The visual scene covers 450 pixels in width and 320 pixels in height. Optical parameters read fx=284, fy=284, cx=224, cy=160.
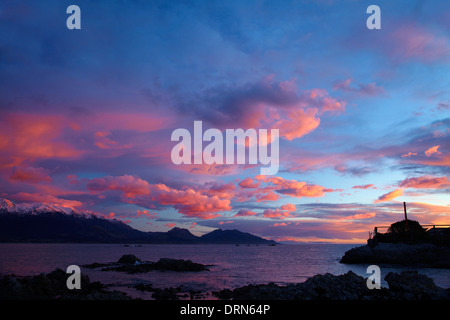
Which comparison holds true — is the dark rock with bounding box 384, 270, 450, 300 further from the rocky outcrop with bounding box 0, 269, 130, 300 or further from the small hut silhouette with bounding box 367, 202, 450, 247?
the small hut silhouette with bounding box 367, 202, 450, 247

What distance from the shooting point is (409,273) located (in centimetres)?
2330

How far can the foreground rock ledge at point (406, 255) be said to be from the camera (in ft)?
215

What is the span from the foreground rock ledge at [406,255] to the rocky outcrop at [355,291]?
5213 cm

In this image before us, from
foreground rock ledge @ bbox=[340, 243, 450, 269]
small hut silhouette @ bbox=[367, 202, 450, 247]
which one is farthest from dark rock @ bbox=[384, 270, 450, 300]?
small hut silhouette @ bbox=[367, 202, 450, 247]

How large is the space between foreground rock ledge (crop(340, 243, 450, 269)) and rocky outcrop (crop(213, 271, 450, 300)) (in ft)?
171

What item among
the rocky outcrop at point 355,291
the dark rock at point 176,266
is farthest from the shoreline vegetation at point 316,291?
the dark rock at point 176,266

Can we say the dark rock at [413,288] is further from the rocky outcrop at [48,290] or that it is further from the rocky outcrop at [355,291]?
the rocky outcrop at [48,290]

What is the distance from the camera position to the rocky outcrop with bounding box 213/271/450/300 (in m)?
20.4

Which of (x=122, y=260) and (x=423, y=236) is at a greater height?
(x=423, y=236)

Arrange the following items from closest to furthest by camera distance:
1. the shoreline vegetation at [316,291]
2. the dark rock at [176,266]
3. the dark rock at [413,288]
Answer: the dark rock at [413,288] < the shoreline vegetation at [316,291] < the dark rock at [176,266]
